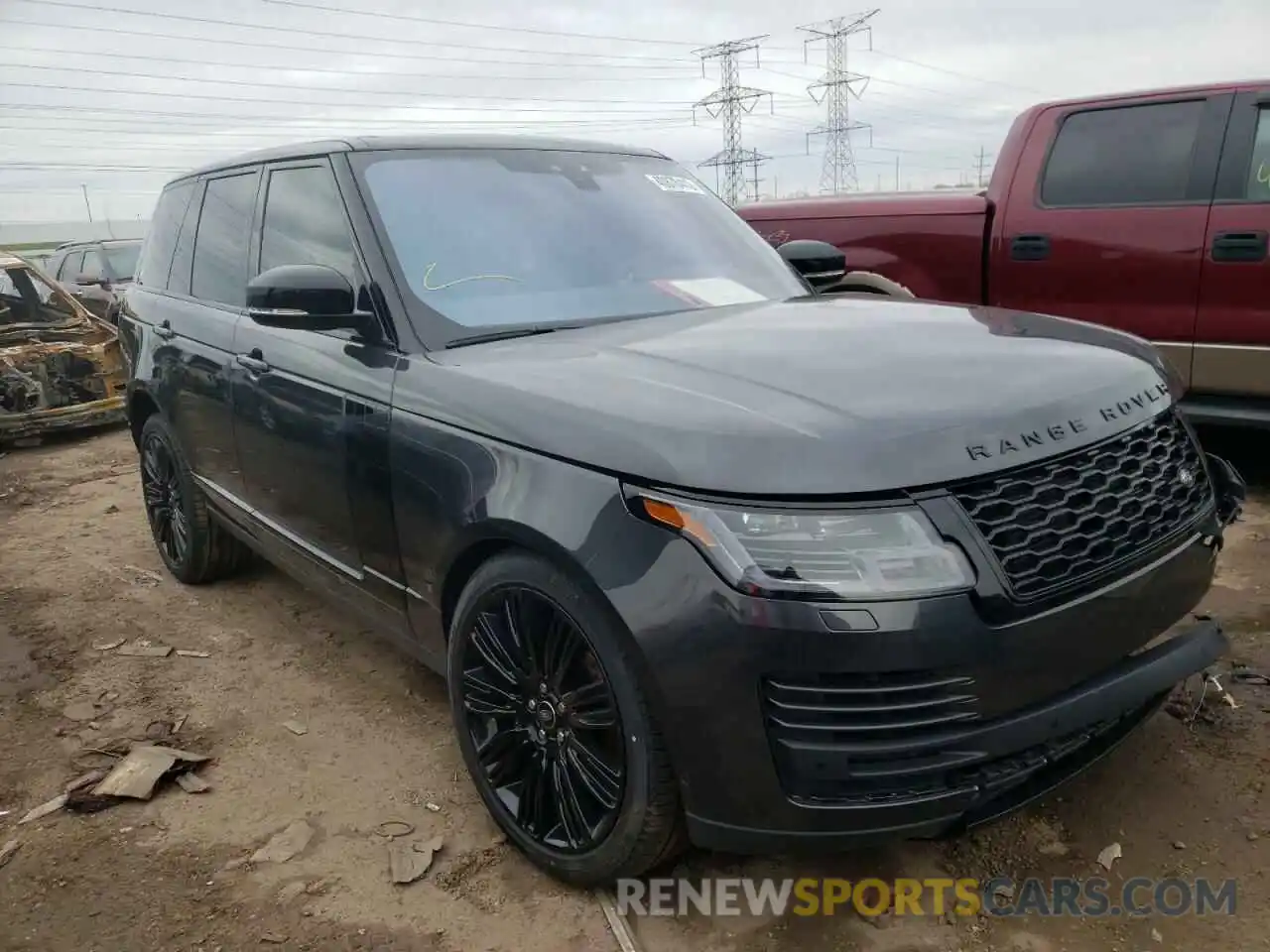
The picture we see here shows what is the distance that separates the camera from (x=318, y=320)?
9.32 ft

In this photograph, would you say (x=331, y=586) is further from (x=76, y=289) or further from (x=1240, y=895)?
(x=76, y=289)

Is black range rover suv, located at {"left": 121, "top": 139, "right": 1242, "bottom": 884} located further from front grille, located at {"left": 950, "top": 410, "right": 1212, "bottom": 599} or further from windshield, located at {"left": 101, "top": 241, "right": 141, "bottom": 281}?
windshield, located at {"left": 101, "top": 241, "right": 141, "bottom": 281}

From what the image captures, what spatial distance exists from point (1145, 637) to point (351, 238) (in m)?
2.34

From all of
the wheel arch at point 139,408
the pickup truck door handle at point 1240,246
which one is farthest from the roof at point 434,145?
the pickup truck door handle at point 1240,246

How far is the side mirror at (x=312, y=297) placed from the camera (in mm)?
2766

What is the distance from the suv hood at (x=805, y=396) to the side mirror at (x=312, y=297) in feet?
1.06

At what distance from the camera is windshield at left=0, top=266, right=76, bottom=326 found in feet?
31.9

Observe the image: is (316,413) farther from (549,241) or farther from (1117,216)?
(1117,216)

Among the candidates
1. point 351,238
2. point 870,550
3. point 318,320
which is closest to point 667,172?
point 351,238

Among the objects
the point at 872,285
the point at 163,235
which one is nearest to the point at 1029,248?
the point at 872,285

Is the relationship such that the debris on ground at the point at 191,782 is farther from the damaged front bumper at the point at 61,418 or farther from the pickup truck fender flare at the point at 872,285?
the damaged front bumper at the point at 61,418

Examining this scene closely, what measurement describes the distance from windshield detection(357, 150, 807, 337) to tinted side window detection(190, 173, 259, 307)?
3.15 feet

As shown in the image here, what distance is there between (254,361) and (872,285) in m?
3.49

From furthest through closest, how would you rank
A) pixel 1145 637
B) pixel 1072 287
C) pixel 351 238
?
pixel 1072 287
pixel 351 238
pixel 1145 637
